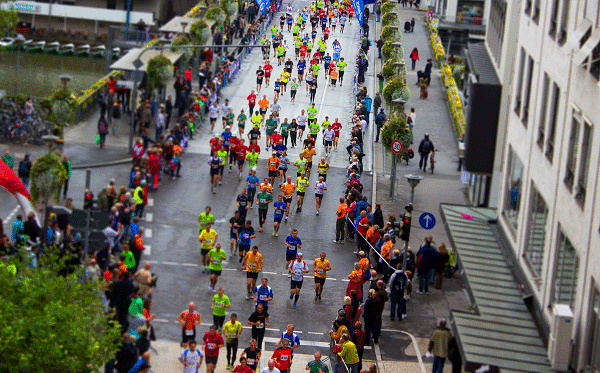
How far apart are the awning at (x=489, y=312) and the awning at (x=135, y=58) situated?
21339mm

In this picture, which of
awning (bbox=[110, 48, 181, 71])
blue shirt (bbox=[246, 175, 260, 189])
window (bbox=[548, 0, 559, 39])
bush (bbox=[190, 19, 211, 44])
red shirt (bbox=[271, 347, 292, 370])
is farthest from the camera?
bush (bbox=[190, 19, 211, 44])

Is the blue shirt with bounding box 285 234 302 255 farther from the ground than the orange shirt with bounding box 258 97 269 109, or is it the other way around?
the orange shirt with bounding box 258 97 269 109

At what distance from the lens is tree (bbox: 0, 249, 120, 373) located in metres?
16.3

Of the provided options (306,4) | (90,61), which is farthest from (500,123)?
(90,61)

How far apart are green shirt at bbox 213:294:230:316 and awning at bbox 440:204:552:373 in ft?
17.2

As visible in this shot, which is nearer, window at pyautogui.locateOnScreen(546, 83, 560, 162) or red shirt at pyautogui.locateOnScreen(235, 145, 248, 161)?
window at pyautogui.locateOnScreen(546, 83, 560, 162)

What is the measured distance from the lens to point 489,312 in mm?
22562

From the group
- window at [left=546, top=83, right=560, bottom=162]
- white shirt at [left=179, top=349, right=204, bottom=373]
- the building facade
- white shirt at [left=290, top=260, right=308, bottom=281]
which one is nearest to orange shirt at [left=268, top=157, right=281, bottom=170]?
white shirt at [left=290, top=260, right=308, bottom=281]

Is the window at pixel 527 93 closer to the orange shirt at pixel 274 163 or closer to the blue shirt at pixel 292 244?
the blue shirt at pixel 292 244

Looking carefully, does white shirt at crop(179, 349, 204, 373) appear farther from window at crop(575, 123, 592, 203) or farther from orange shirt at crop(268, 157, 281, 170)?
orange shirt at crop(268, 157, 281, 170)

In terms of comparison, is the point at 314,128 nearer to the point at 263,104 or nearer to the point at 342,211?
the point at 263,104

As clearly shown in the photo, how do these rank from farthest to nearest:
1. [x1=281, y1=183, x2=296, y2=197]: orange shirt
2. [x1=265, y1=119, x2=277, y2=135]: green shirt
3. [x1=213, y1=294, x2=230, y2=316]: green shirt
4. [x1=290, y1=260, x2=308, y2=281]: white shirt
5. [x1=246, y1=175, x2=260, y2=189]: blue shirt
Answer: [x1=265, y1=119, x2=277, y2=135]: green shirt
[x1=246, y1=175, x2=260, y2=189]: blue shirt
[x1=281, y1=183, x2=296, y2=197]: orange shirt
[x1=290, y1=260, x2=308, y2=281]: white shirt
[x1=213, y1=294, x2=230, y2=316]: green shirt

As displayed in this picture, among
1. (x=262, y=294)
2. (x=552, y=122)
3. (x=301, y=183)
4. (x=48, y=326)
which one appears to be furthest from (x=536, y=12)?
(x=48, y=326)

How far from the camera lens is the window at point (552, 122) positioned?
76.5 ft
